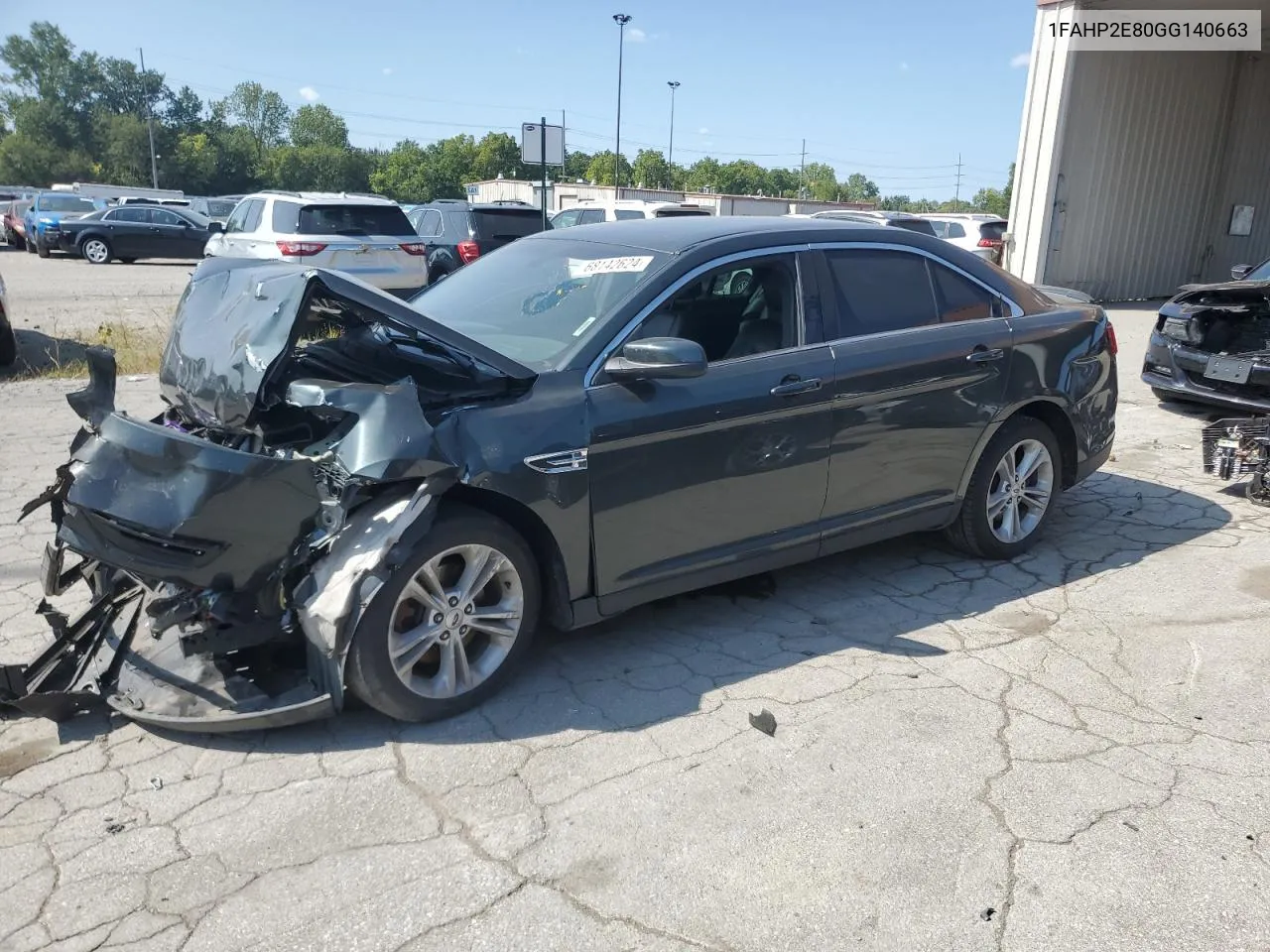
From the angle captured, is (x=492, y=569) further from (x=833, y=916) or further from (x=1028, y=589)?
(x=1028, y=589)

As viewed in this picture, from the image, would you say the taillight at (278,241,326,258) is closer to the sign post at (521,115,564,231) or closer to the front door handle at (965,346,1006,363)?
the sign post at (521,115,564,231)

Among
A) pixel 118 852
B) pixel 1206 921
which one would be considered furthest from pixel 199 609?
pixel 1206 921

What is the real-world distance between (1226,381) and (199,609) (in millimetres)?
7923

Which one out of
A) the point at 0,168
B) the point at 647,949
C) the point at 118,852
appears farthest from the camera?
the point at 0,168

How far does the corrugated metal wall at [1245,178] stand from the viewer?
16.5 meters

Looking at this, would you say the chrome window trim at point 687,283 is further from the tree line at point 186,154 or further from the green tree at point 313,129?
the green tree at point 313,129

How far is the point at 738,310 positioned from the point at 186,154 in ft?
313

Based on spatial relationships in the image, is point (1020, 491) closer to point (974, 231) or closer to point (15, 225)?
point (974, 231)

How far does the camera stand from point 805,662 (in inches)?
152

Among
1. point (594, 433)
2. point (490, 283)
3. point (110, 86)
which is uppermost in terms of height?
point (110, 86)

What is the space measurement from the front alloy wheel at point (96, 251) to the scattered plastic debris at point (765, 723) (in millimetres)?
26935

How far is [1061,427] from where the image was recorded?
5086 mm

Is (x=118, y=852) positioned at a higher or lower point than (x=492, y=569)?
lower

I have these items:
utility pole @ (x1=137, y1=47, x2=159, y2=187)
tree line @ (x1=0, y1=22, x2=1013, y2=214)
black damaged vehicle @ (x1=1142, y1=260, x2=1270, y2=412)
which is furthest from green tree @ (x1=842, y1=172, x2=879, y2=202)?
black damaged vehicle @ (x1=1142, y1=260, x2=1270, y2=412)
